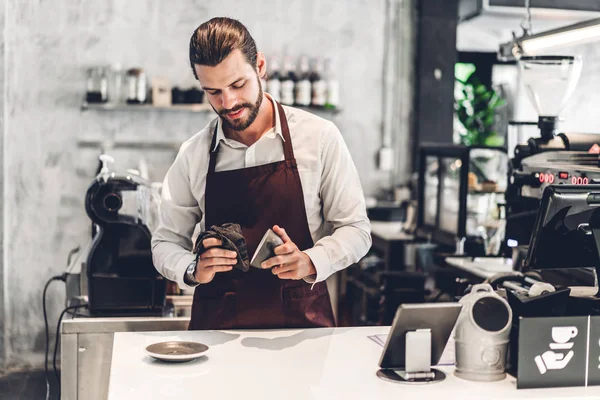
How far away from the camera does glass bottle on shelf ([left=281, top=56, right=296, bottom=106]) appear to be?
17.9 ft

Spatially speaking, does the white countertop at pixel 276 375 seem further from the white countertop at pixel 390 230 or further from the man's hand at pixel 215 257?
the white countertop at pixel 390 230

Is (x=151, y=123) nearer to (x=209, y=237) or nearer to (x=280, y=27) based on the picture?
(x=280, y=27)

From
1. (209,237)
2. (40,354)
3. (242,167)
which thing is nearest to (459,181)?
(242,167)

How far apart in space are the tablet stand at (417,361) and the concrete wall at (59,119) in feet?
12.6

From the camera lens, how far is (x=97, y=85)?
520 centimetres

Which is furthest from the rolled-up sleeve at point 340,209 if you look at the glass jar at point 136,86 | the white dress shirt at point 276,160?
the glass jar at point 136,86

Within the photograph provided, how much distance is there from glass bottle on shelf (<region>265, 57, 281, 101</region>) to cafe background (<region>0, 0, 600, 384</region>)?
5.0 inches

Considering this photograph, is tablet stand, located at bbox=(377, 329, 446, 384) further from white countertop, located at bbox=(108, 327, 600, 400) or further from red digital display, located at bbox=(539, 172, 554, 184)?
red digital display, located at bbox=(539, 172, 554, 184)

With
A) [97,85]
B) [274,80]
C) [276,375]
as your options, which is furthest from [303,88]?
[276,375]

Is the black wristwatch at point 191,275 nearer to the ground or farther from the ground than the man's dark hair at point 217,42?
nearer to the ground

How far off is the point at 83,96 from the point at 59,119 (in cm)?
23

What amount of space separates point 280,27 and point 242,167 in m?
3.32

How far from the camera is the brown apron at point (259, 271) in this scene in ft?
7.63

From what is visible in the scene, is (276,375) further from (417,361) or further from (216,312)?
(216,312)
